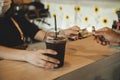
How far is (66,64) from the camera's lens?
1010mm

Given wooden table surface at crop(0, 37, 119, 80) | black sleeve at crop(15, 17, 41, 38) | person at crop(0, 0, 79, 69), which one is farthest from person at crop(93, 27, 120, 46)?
black sleeve at crop(15, 17, 41, 38)

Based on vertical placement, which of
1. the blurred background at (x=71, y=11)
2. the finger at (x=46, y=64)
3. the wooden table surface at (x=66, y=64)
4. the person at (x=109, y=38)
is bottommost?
the wooden table surface at (x=66, y=64)

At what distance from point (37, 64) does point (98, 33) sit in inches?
24.1

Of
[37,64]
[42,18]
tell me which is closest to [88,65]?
[37,64]

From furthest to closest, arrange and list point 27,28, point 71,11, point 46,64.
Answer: point 71,11 < point 27,28 < point 46,64

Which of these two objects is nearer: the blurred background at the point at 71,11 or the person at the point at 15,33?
the person at the point at 15,33

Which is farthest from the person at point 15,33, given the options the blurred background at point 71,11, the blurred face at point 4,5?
the blurred background at point 71,11

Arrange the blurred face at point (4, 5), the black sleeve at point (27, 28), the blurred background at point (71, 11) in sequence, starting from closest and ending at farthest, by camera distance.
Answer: the blurred face at point (4, 5) → the black sleeve at point (27, 28) → the blurred background at point (71, 11)

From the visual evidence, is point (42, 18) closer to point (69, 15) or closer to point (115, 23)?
point (69, 15)

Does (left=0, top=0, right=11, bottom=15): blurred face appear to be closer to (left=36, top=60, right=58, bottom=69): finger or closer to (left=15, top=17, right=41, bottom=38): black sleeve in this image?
(left=15, top=17, right=41, bottom=38): black sleeve

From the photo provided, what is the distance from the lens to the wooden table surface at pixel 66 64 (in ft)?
2.88

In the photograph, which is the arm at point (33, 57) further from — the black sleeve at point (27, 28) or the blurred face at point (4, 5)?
the black sleeve at point (27, 28)

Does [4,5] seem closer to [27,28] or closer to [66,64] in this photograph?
[27,28]

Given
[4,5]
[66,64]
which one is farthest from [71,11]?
[66,64]
